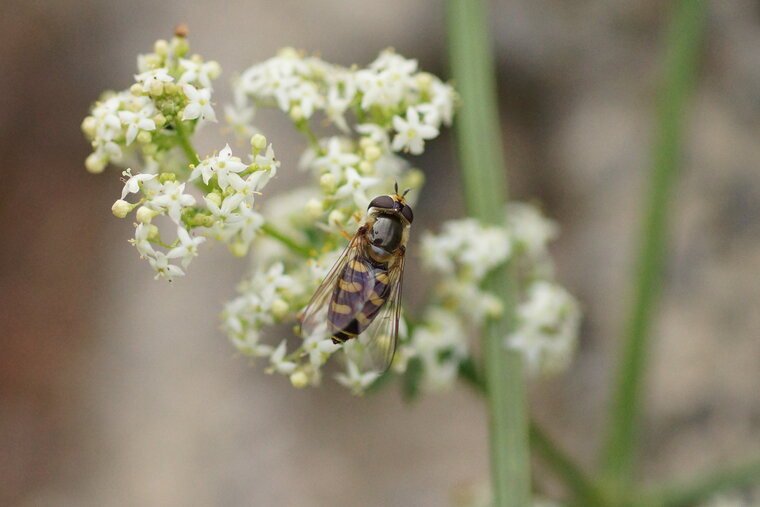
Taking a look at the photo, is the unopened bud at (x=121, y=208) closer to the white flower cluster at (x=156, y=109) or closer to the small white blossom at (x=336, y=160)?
the white flower cluster at (x=156, y=109)

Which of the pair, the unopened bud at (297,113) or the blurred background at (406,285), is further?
the blurred background at (406,285)

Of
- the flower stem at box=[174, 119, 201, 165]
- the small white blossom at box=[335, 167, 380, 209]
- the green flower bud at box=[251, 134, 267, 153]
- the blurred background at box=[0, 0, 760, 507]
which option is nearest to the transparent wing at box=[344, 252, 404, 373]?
the small white blossom at box=[335, 167, 380, 209]

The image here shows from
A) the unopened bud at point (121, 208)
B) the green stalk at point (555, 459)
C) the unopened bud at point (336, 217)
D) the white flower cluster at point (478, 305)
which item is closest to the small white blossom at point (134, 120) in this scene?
the unopened bud at point (121, 208)

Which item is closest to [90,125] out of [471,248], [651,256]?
[471,248]

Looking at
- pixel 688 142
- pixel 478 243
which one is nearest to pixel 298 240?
pixel 478 243

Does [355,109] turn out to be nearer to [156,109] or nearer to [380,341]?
[156,109]

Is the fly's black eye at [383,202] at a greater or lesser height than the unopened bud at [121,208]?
greater
